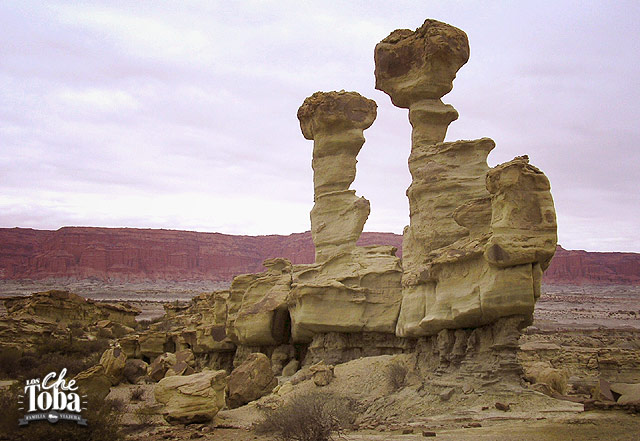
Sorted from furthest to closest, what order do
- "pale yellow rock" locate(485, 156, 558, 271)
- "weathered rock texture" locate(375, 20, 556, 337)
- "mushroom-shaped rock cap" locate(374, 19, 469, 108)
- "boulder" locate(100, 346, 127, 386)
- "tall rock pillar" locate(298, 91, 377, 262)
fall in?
"tall rock pillar" locate(298, 91, 377, 262) → "boulder" locate(100, 346, 127, 386) → "mushroom-shaped rock cap" locate(374, 19, 469, 108) → "weathered rock texture" locate(375, 20, 556, 337) → "pale yellow rock" locate(485, 156, 558, 271)

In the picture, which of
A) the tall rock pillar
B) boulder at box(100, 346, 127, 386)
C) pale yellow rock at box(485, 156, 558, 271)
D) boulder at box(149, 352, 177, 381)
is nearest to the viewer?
pale yellow rock at box(485, 156, 558, 271)

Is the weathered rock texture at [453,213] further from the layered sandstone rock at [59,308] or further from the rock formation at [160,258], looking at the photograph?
the rock formation at [160,258]

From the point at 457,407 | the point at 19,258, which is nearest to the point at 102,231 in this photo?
the point at 19,258

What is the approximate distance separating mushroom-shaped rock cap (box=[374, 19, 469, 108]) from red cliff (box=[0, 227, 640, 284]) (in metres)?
111

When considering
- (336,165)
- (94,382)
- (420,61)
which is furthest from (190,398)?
(420,61)

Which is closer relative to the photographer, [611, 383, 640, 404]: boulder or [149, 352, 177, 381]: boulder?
[611, 383, 640, 404]: boulder

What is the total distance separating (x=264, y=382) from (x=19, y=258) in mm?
127724

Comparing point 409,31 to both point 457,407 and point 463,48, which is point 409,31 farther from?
point 457,407

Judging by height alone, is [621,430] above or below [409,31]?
below

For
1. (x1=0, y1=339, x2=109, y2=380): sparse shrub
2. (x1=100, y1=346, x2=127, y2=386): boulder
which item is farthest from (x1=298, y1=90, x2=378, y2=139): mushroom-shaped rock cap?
(x1=0, y1=339, x2=109, y2=380): sparse shrub

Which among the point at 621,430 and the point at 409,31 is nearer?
the point at 621,430

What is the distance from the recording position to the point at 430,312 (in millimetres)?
14297

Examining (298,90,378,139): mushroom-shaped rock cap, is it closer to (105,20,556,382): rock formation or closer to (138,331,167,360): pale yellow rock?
(105,20,556,382): rock formation

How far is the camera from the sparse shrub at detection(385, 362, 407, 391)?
14.6 meters
